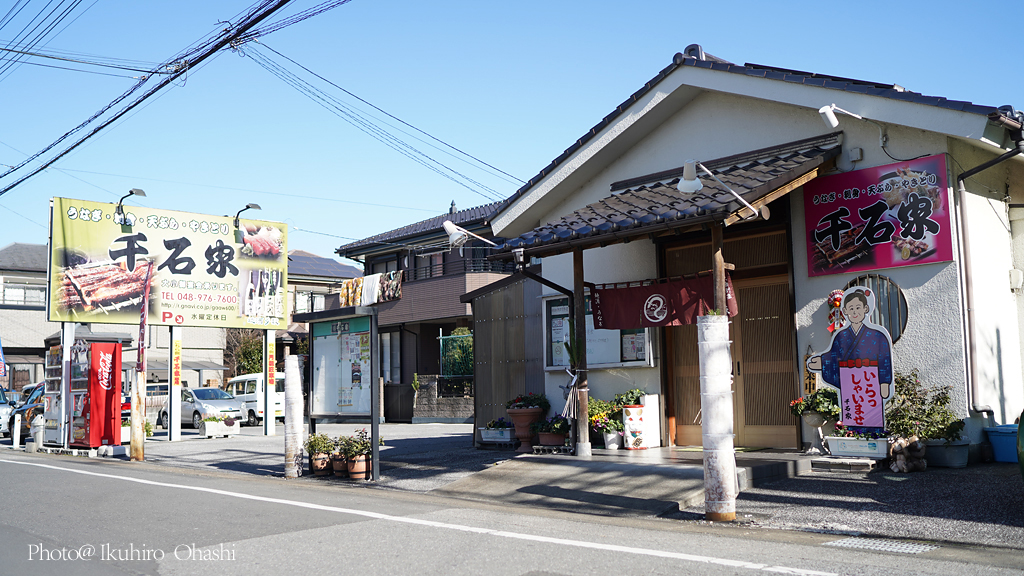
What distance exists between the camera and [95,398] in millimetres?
19250

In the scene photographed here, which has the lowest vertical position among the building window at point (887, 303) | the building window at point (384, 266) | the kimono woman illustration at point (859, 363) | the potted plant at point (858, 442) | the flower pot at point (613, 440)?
the flower pot at point (613, 440)

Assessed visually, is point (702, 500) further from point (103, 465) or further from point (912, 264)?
point (103, 465)

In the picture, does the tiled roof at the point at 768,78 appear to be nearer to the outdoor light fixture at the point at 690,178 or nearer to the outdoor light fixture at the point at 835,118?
the outdoor light fixture at the point at 835,118

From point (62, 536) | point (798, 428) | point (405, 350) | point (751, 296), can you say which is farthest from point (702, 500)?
point (405, 350)

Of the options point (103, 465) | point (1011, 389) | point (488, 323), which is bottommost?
point (103, 465)

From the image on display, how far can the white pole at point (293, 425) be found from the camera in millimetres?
13258

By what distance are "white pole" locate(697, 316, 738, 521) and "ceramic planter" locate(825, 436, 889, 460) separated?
8.60 ft

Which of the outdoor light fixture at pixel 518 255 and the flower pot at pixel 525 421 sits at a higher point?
the outdoor light fixture at pixel 518 255

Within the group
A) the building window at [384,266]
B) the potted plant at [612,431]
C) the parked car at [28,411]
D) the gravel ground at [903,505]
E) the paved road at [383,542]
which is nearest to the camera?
the paved road at [383,542]

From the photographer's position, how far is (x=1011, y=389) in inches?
420

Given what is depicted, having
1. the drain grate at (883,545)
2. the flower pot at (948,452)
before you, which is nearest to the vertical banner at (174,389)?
the flower pot at (948,452)

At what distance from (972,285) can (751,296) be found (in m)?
3.09

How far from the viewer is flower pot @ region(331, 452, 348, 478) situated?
42.2 ft

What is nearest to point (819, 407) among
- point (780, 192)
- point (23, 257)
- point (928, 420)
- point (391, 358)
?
point (928, 420)
